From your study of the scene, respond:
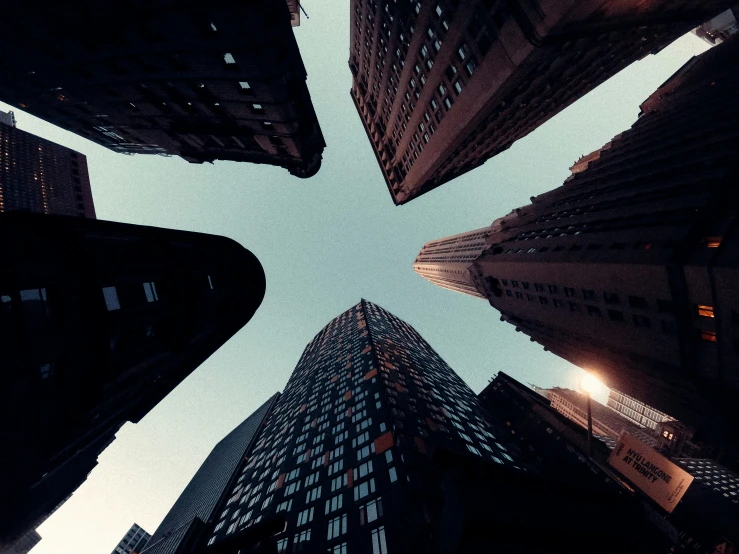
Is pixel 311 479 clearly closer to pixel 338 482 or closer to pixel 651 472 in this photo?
pixel 338 482

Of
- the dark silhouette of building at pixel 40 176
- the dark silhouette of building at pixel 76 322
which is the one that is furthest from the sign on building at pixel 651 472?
the dark silhouette of building at pixel 40 176

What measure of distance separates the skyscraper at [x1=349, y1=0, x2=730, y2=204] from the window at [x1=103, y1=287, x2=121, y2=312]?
37.2 meters

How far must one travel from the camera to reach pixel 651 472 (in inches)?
418

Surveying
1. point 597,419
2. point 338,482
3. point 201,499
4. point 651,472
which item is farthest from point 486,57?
point 597,419

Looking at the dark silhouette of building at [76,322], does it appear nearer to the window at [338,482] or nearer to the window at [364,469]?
the window at [338,482]

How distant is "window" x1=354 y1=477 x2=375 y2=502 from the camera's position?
36.1m

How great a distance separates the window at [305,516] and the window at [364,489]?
19.9ft

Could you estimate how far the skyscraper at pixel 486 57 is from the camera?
30750 mm

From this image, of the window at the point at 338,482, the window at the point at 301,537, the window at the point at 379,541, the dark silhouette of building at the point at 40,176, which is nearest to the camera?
the window at the point at 379,541

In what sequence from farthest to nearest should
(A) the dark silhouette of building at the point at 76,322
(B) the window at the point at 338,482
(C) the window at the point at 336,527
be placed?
(B) the window at the point at 338,482, (C) the window at the point at 336,527, (A) the dark silhouette of building at the point at 76,322

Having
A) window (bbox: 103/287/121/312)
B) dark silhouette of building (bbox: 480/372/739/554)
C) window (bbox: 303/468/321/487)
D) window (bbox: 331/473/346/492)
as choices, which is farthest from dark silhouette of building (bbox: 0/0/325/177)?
dark silhouette of building (bbox: 480/372/739/554)

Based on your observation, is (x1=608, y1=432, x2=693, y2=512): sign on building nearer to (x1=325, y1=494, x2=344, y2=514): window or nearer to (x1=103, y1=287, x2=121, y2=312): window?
(x1=103, y1=287, x2=121, y2=312): window

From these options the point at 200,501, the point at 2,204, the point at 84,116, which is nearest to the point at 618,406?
the point at 200,501

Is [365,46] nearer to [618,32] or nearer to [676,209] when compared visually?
[618,32]
